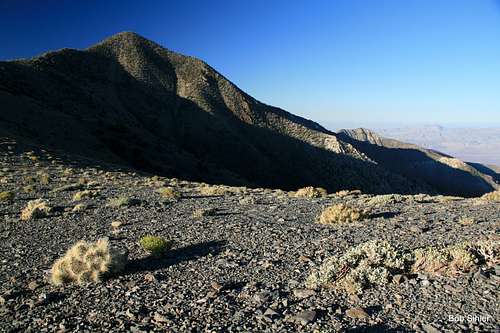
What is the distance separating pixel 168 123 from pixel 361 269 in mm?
83430

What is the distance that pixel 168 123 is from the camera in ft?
285

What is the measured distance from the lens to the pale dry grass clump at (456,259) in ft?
22.7

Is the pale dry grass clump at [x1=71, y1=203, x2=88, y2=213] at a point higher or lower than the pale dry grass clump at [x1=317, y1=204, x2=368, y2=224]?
lower

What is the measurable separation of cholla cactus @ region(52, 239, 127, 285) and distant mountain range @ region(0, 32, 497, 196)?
38402mm

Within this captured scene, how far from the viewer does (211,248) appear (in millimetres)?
9609

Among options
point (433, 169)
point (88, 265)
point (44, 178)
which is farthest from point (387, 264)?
point (433, 169)

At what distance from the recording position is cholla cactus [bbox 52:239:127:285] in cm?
757

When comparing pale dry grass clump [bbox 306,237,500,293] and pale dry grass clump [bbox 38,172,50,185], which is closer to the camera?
pale dry grass clump [bbox 306,237,500,293]

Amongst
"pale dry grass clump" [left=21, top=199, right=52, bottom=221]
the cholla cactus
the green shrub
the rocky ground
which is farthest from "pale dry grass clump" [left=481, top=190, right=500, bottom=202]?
"pale dry grass clump" [left=21, top=199, right=52, bottom=221]

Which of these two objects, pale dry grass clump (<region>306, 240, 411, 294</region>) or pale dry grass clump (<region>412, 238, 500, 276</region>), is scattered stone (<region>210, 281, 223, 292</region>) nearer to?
pale dry grass clump (<region>306, 240, 411, 294</region>)

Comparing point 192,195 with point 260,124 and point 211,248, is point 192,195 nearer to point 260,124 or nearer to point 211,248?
point 211,248

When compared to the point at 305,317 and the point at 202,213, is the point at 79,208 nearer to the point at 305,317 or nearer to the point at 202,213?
the point at 202,213

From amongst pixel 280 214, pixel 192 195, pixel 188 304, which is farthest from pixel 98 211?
pixel 188 304

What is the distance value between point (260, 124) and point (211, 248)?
87.7 metres
